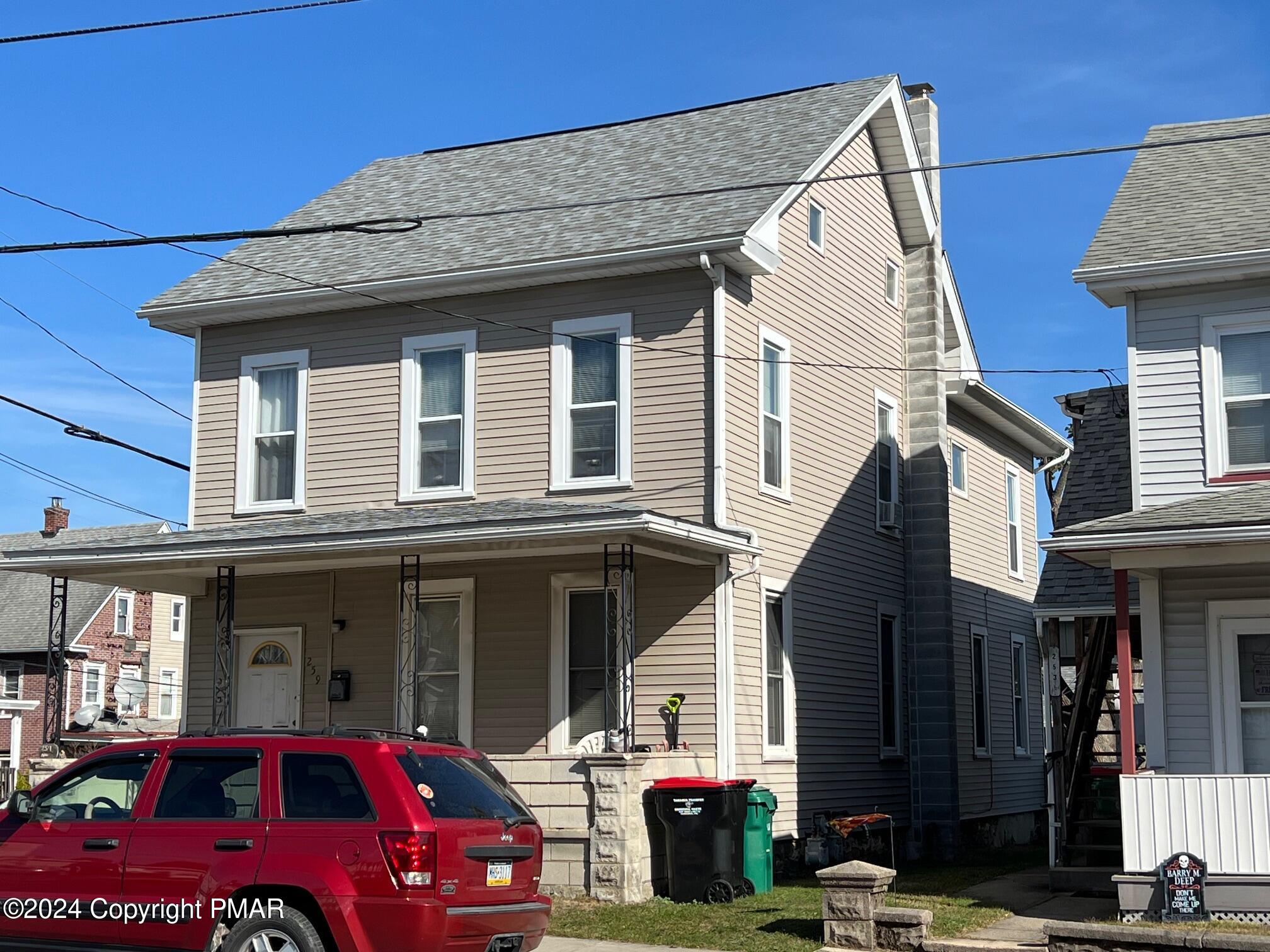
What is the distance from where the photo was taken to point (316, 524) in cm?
1788

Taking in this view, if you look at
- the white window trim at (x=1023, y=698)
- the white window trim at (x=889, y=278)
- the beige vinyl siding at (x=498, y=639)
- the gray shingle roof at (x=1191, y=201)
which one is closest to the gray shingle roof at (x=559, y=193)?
the white window trim at (x=889, y=278)

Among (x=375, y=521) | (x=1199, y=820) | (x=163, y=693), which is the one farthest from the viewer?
(x=163, y=693)

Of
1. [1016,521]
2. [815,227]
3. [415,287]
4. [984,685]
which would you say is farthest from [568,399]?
[1016,521]

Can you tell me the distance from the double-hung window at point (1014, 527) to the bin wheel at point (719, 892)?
13.8m

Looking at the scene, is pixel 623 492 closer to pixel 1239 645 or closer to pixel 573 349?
pixel 573 349

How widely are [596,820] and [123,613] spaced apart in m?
36.9

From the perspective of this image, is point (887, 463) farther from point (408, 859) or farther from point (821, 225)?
point (408, 859)

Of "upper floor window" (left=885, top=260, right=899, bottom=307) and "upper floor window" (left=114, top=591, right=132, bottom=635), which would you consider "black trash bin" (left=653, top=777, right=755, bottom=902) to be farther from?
"upper floor window" (left=114, top=591, right=132, bottom=635)

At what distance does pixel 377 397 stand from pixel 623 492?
3643mm

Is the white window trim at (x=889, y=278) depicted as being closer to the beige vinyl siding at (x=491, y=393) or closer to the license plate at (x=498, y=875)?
the beige vinyl siding at (x=491, y=393)

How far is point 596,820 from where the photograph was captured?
1499 cm

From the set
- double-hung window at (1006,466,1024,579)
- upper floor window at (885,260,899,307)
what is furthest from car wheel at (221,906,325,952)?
double-hung window at (1006,466,1024,579)

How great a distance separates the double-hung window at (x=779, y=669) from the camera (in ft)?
58.9

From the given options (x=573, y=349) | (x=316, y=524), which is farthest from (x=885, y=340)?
(x=316, y=524)
